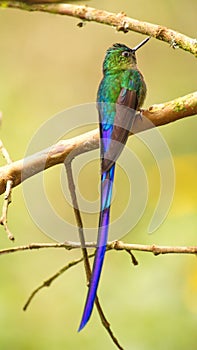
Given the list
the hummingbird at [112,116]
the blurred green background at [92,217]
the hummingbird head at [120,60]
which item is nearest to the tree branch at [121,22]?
the hummingbird at [112,116]

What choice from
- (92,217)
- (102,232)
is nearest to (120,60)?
(102,232)

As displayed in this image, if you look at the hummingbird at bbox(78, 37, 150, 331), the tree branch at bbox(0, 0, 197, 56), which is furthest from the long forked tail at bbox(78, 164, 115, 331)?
the tree branch at bbox(0, 0, 197, 56)

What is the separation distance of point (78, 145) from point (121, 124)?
3.3 inches

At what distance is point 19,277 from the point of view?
2.54 metres

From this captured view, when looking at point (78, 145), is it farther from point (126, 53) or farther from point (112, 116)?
point (126, 53)

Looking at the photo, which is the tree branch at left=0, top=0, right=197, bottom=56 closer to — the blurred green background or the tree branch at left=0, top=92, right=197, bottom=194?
the tree branch at left=0, top=92, right=197, bottom=194

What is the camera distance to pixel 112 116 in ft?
A: 3.59

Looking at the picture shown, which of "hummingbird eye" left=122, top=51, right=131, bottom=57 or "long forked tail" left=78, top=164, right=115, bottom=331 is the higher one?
"hummingbird eye" left=122, top=51, right=131, bottom=57

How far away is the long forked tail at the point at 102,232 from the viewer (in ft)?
3.24

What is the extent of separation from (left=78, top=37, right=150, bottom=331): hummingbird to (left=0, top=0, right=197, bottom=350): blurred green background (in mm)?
769

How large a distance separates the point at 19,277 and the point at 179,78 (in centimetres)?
165

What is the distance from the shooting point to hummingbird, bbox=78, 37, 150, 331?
1.02 meters

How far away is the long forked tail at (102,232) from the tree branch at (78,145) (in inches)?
3.0

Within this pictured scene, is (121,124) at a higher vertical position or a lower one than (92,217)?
lower
